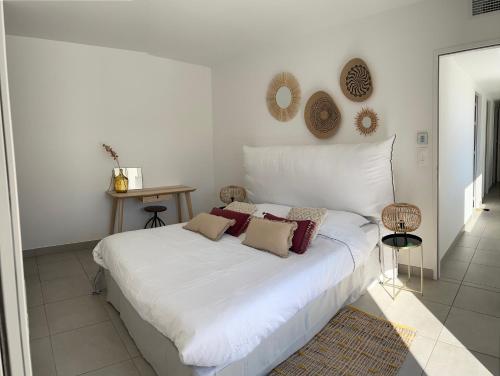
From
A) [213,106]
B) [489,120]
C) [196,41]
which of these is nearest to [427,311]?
[196,41]

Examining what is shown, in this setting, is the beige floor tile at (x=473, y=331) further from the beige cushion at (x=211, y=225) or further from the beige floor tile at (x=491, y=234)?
the beige floor tile at (x=491, y=234)

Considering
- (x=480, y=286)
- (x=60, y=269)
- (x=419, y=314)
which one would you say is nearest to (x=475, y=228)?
(x=480, y=286)

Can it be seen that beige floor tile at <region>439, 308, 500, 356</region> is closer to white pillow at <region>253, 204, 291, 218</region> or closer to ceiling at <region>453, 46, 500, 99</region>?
white pillow at <region>253, 204, 291, 218</region>

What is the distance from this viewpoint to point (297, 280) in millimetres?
2031

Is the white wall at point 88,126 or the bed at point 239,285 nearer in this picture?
the bed at point 239,285

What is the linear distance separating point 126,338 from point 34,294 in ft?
4.07

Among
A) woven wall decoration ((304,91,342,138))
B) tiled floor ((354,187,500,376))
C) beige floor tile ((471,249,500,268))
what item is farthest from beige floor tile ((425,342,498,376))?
woven wall decoration ((304,91,342,138))

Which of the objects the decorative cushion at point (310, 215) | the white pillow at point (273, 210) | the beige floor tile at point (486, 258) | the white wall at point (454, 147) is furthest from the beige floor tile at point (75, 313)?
the beige floor tile at point (486, 258)

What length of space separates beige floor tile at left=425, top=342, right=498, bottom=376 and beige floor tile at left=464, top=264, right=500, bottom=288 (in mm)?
1146

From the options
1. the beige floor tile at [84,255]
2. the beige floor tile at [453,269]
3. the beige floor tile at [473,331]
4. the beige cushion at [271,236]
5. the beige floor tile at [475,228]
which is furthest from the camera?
the beige floor tile at [475,228]

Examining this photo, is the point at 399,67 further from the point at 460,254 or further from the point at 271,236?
the point at 460,254

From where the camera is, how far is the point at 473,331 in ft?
7.29

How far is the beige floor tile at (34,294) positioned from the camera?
110 inches

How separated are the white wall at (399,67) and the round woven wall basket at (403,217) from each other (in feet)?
0.91
